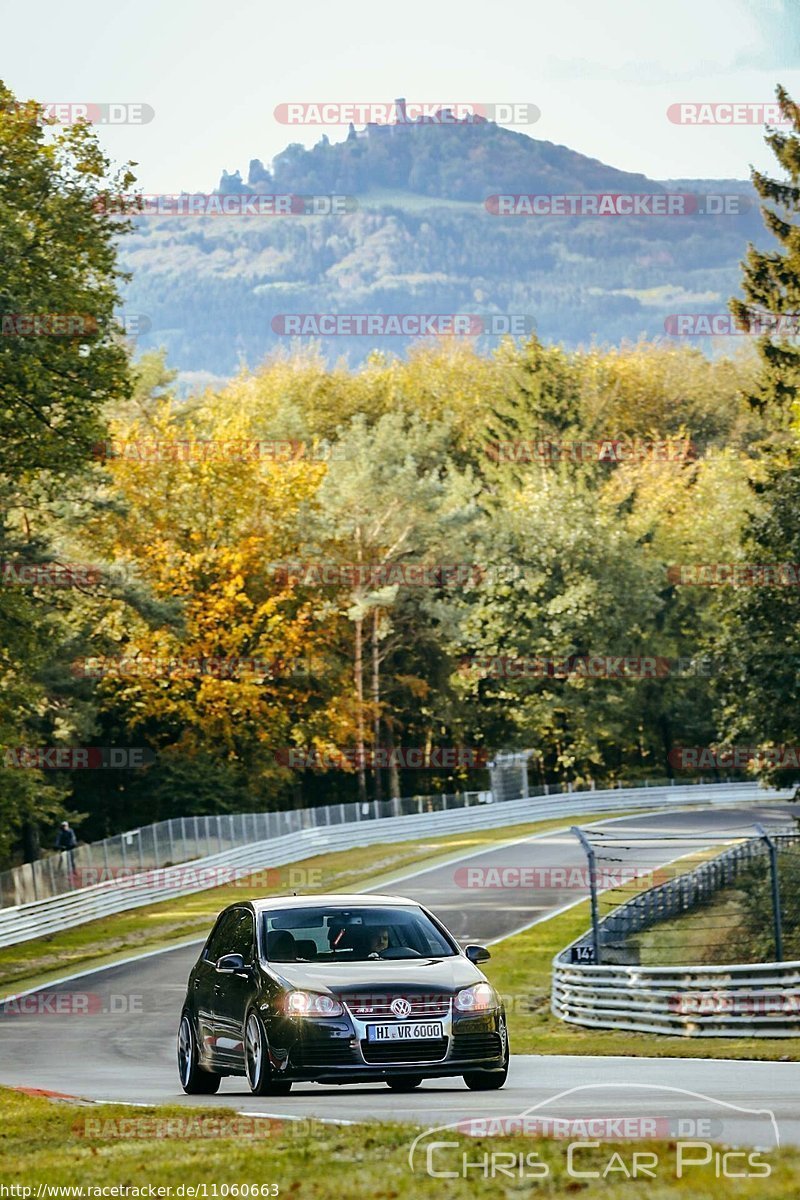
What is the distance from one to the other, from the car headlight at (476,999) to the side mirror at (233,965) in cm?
175

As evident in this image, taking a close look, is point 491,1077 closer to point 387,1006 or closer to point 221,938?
point 387,1006

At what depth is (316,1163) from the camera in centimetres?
923

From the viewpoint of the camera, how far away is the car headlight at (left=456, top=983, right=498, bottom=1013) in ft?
43.1

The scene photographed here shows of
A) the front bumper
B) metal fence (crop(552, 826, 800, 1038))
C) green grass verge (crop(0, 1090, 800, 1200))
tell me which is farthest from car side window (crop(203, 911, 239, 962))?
metal fence (crop(552, 826, 800, 1038))

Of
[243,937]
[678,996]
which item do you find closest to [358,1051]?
[243,937]

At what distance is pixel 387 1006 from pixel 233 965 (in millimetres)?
1538

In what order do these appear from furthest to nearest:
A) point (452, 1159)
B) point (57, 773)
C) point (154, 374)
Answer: point (154, 374)
point (57, 773)
point (452, 1159)

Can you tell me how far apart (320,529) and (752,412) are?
26844 millimetres

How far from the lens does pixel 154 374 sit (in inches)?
3718

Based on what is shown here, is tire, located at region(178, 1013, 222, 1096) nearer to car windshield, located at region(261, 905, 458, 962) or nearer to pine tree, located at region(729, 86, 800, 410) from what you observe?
car windshield, located at region(261, 905, 458, 962)

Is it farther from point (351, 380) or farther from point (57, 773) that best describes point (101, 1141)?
point (351, 380)

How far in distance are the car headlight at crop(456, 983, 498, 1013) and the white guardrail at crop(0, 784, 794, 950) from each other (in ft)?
83.7

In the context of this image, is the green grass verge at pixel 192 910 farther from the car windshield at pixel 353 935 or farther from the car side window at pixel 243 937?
the car windshield at pixel 353 935

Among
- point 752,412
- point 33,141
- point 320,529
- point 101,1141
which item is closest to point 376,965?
point 101,1141
